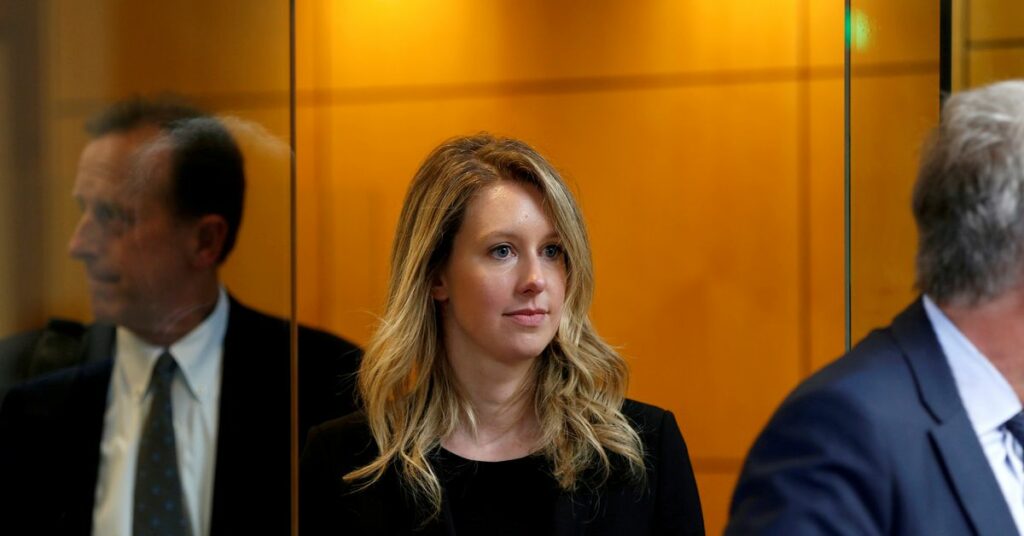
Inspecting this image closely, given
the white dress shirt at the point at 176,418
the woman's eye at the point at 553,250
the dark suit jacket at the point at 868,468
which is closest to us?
the dark suit jacket at the point at 868,468

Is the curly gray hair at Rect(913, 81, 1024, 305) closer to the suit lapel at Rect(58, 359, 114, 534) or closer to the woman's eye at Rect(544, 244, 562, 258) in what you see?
the woman's eye at Rect(544, 244, 562, 258)

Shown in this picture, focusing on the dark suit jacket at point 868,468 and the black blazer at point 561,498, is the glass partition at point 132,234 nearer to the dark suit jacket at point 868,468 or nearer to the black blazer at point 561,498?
the black blazer at point 561,498

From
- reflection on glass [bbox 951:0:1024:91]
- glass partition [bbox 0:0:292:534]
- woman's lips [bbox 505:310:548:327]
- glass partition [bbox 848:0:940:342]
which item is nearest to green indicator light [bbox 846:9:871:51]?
glass partition [bbox 848:0:940:342]

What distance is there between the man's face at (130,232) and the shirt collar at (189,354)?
37mm

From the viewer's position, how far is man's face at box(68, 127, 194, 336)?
2537mm

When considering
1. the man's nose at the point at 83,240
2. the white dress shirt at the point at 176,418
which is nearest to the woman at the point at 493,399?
the white dress shirt at the point at 176,418

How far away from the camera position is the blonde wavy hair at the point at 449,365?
2.85 meters

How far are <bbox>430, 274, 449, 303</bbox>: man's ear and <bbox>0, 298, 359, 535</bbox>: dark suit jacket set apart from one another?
318mm

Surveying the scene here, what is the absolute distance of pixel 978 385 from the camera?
1.82 meters

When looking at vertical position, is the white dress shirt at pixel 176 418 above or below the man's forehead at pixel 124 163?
below

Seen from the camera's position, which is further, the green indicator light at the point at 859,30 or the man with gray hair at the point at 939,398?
the green indicator light at the point at 859,30

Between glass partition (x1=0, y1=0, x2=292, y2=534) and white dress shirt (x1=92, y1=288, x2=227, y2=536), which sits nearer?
glass partition (x1=0, y1=0, x2=292, y2=534)

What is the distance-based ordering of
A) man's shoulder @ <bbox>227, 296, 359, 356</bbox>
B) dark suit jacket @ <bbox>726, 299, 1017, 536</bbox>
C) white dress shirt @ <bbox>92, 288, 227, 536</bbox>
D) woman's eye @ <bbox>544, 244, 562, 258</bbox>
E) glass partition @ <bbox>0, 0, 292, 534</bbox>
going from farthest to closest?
woman's eye @ <bbox>544, 244, 562, 258</bbox>, man's shoulder @ <bbox>227, 296, 359, 356</bbox>, white dress shirt @ <bbox>92, 288, 227, 536</bbox>, glass partition @ <bbox>0, 0, 292, 534</bbox>, dark suit jacket @ <bbox>726, 299, 1017, 536</bbox>

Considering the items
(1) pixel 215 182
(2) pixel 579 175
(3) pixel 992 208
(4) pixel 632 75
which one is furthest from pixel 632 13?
(3) pixel 992 208
